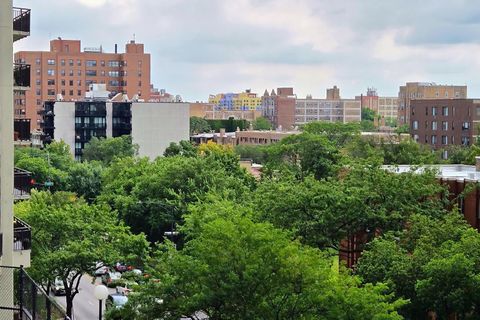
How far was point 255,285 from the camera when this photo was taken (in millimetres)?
29578

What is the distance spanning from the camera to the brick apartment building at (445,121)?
5463 inches

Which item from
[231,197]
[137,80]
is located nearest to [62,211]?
[231,197]

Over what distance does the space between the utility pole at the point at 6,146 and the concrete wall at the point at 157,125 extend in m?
109

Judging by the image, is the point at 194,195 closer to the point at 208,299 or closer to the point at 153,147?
the point at 208,299

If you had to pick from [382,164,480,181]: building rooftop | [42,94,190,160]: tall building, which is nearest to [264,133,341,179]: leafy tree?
[382,164,480,181]: building rooftop

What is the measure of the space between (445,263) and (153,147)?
350ft

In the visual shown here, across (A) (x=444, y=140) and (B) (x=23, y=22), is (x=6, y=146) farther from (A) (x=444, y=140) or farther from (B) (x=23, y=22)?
(A) (x=444, y=140)

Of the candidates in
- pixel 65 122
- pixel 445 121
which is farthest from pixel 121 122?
pixel 445 121

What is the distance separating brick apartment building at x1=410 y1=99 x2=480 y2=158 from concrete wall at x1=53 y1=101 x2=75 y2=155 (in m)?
49.8

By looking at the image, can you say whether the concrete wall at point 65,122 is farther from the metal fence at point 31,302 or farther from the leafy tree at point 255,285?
the metal fence at point 31,302

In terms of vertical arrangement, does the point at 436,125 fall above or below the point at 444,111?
below

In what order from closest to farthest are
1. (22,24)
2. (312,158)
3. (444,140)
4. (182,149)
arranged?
(22,24), (312,158), (182,149), (444,140)

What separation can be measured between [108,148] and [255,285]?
96.3 m

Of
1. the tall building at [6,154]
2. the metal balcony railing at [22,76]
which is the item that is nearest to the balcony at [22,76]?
the metal balcony railing at [22,76]
